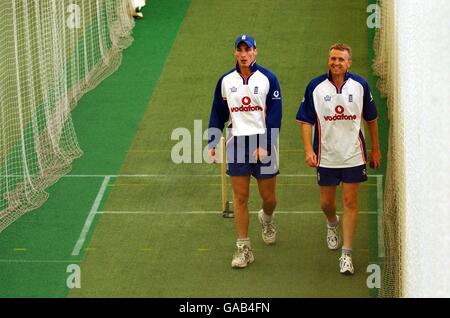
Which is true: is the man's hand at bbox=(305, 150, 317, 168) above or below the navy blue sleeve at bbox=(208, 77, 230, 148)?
below

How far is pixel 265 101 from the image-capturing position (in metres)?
9.73

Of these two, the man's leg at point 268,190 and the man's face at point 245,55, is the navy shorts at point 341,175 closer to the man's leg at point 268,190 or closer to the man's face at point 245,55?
the man's leg at point 268,190

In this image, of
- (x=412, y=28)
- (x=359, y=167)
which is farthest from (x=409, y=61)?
(x=359, y=167)

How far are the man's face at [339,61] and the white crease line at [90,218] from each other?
3.02 m

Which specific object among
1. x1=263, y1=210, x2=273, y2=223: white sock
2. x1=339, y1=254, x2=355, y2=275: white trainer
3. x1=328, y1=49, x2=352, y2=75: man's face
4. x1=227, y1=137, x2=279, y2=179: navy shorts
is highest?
x1=328, y1=49, x2=352, y2=75: man's face

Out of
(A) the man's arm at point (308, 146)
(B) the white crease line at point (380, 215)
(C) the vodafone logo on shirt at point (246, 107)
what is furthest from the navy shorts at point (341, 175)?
(B) the white crease line at point (380, 215)

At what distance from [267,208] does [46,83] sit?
455 centimetres

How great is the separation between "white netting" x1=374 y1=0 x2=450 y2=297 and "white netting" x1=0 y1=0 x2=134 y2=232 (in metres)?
4.36

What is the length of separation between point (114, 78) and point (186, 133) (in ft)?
8.80

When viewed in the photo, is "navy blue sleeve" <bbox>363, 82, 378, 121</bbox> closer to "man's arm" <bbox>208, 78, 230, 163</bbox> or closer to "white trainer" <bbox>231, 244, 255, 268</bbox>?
"man's arm" <bbox>208, 78, 230, 163</bbox>

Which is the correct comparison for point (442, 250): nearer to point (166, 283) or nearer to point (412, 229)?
point (412, 229)

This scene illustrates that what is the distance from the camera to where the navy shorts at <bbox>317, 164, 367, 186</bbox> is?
31.3 ft

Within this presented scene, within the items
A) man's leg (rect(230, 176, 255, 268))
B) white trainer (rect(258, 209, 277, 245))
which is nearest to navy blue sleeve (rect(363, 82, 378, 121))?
Answer: man's leg (rect(230, 176, 255, 268))

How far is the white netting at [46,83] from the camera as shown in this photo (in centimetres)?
1225
